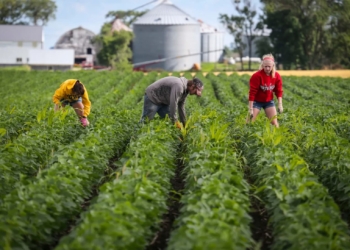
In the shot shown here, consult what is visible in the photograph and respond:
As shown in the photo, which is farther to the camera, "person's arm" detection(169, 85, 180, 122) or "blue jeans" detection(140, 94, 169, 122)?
"blue jeans" detection(140, 94, 169, 122)

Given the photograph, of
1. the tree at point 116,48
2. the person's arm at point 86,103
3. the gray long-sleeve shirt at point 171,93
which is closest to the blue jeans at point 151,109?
the gray long-sleeve shirt at point 171,93

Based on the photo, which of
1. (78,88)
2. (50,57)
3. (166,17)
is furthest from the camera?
(50,57)

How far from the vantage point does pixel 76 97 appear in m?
13.3

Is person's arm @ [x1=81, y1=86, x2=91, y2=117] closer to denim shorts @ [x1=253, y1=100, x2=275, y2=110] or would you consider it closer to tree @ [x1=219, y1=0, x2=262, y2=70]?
denim shorts @ [x1=253, y1=100, x2=275, y2=110]

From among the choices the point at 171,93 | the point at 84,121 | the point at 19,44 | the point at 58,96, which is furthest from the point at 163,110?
the point at 19,44

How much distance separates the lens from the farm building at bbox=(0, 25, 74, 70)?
74812 mm

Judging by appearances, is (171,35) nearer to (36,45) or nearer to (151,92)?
(36,45)

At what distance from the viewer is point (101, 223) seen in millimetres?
5957

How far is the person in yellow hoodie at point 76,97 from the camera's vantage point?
13.0 metres

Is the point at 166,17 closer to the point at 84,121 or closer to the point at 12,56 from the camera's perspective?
the point at 12,56

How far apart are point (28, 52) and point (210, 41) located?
31367 millimetres

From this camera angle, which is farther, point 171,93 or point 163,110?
point 163,110

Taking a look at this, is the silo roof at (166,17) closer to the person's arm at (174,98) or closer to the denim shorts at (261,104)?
the denim shorts at (261,104)

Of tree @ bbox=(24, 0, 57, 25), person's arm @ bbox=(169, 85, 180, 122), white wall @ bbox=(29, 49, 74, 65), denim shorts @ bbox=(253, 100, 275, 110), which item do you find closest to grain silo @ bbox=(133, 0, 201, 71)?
white wall @ bbox=(29, 49, 74, 65)
